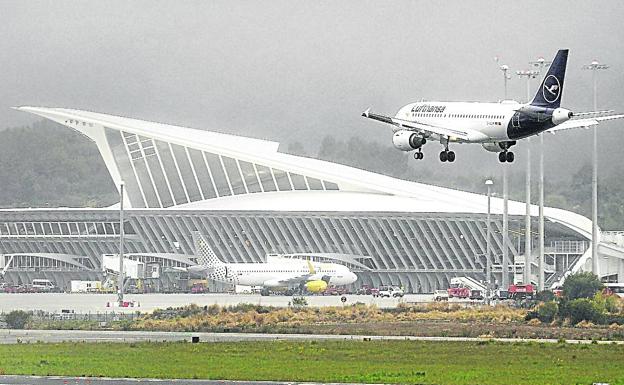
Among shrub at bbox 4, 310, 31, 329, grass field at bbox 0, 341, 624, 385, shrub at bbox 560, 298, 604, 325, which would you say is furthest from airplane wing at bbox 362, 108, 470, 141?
shrub at bbox 4, 310, 31, 329

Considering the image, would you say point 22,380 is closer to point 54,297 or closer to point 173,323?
point 173,323

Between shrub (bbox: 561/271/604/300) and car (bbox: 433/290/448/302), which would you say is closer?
shrub (bbox: 561/271/604/300)

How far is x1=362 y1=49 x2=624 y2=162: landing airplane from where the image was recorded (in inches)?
2576

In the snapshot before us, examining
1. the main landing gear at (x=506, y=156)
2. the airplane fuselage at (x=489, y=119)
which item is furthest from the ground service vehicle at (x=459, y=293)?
the main landing gear at (x=506, y=156)

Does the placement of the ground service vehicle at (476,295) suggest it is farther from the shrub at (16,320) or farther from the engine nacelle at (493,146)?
the engine nacelle at (493,146)

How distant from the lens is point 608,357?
293 feet

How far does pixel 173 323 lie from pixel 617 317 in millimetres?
39319

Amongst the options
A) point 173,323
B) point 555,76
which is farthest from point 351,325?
point 555,76

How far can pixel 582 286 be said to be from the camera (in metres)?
162

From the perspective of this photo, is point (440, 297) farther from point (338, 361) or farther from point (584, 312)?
point (338, 361)

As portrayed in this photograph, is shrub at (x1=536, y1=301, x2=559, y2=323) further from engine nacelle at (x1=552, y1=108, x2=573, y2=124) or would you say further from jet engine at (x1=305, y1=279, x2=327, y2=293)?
jet engine at (x1=305, y1=279, x2=327, y2=293)

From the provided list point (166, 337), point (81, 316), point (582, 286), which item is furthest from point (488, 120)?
point (582, 286)

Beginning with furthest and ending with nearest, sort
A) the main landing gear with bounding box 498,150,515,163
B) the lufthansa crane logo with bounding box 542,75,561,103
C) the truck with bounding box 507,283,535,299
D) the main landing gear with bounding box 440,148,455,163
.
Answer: the truck with bounding box 507,283,535,299
the lufthansa crane logo with bounding box 542,75,561,103
the main landing gear with bounding box 498,150,515,163
the main landing gear with bounding box 440,148,455,163

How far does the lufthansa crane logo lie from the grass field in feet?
50.0
